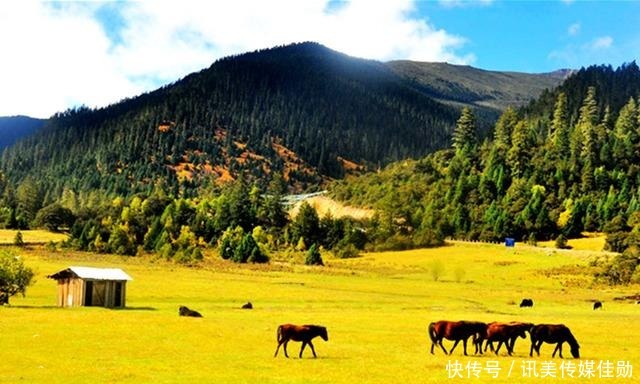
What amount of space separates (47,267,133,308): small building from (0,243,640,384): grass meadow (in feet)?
7.16

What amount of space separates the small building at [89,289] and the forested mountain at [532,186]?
101912 mm

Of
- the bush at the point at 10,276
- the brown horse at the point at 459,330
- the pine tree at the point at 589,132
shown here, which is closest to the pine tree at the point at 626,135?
the pine tree at the point at 589,132

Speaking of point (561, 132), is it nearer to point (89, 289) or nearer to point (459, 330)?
point (89, 289)

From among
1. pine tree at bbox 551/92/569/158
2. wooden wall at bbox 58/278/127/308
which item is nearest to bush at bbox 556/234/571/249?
pine tree at bbox 551/92/569/158

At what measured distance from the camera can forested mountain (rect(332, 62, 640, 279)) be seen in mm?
150875

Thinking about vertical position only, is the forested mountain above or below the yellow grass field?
above

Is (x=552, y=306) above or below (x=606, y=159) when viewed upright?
below

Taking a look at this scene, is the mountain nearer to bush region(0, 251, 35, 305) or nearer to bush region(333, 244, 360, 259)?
bush region(333, 244, 360, 259)

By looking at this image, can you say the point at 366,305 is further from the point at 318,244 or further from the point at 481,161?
the point at 481,161

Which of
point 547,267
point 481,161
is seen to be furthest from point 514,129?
point 547,267

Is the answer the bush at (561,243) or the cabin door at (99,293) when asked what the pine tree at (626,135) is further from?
the cabin door at (99,293)

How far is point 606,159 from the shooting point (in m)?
168

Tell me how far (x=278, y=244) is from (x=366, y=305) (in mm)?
100045

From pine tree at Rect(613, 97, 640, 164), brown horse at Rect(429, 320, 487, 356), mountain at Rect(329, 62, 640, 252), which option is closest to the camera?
brown horse at Rect(429, 320, 487, 356)
